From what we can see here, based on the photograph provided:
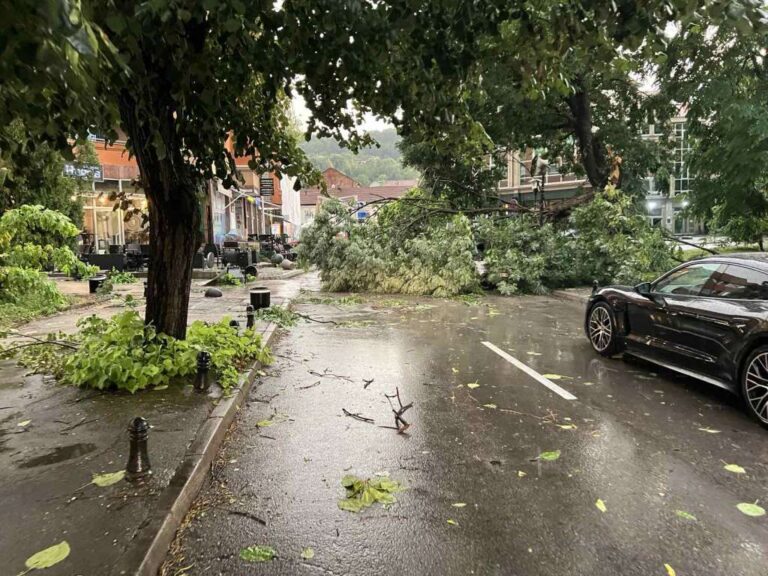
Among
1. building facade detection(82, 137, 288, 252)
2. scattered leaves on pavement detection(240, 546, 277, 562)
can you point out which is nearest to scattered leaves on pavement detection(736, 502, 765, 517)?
scattered leaves on pavement detection(240, 546, 277, 562)

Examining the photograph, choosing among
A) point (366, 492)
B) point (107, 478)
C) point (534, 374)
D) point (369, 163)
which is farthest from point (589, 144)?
point (369, 163)

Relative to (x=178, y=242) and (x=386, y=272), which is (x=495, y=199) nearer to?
(x=386, y=272)

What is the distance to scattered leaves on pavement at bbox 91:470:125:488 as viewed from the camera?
350 cm

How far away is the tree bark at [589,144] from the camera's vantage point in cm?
1836

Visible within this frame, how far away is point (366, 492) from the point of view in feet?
11.8

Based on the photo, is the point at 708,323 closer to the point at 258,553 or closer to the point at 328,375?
the point at 328,375

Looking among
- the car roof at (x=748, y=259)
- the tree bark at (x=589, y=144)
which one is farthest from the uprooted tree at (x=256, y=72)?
the tree bark at (x=589, y=144)

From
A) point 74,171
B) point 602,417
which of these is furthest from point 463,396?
point 74,171

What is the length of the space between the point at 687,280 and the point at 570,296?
8.90 metres

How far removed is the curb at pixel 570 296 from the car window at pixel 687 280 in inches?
290

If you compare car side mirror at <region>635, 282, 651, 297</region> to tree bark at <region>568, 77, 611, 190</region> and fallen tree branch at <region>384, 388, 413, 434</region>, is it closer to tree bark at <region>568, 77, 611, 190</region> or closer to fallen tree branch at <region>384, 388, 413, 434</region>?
fallen tree branch at <region>384, 388, 413, 434</region>

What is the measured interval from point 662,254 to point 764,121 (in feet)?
13.5

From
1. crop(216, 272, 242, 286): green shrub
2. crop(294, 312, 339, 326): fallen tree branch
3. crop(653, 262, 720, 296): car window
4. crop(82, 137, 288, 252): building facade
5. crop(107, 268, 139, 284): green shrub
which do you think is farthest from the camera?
crop(82, 137, 288, 252): building facade

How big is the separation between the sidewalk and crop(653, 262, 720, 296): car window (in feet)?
16.6
